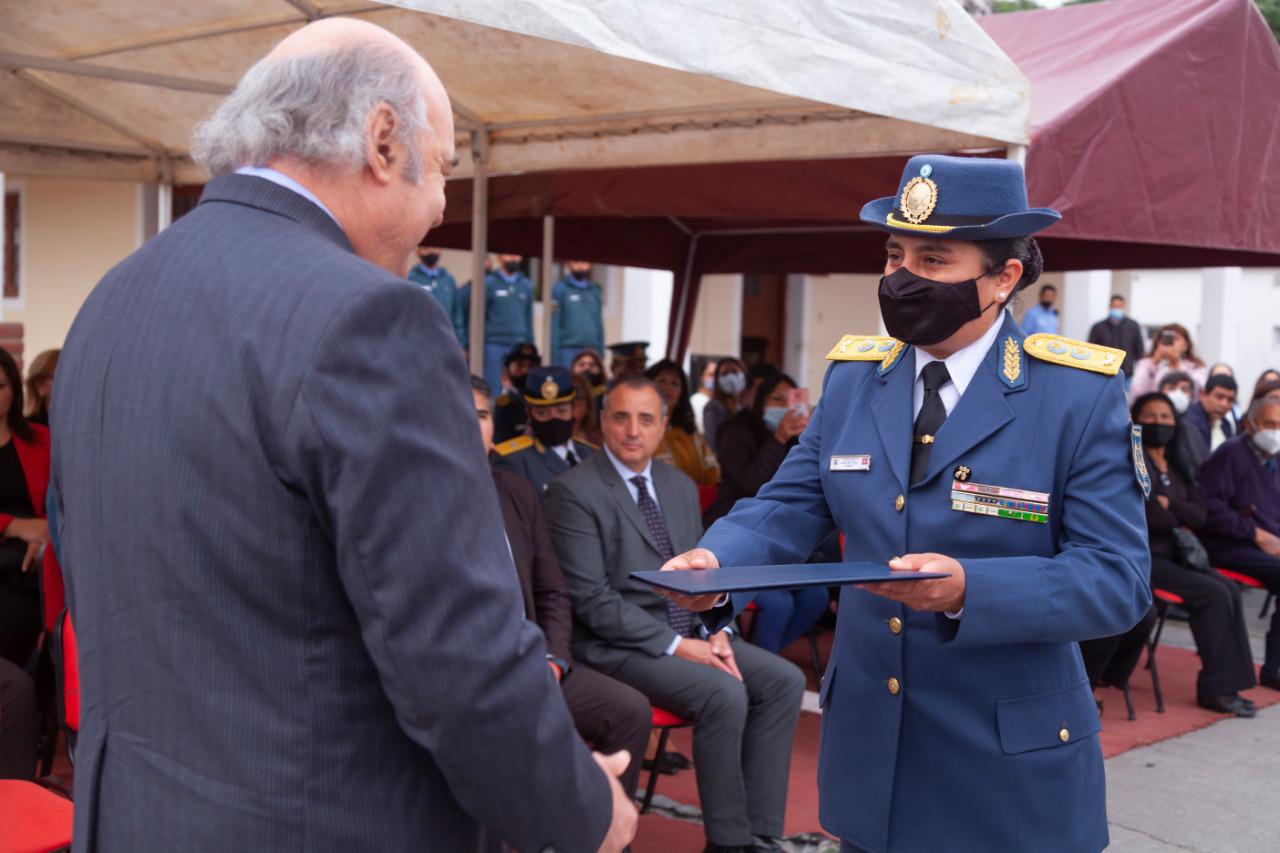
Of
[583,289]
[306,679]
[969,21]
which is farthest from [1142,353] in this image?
[306,679]

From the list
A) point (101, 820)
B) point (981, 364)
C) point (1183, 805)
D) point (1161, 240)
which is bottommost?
point (1183, 805)

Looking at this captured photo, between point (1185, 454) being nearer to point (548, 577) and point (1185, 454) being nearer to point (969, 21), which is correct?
point (969, 21)

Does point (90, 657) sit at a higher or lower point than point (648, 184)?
lower

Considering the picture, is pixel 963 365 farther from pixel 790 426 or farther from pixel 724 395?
pixel 724 395

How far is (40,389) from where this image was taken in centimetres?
570

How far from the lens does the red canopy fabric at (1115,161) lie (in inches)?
193

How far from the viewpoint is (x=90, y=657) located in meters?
1.41

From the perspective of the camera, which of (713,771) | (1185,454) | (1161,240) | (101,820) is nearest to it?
(101,820)

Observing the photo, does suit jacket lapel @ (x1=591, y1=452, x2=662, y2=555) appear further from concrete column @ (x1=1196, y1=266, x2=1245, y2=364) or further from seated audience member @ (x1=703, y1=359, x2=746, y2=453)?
concrete column @ (x1=1196, y1=266, x2=1245, y2=364)

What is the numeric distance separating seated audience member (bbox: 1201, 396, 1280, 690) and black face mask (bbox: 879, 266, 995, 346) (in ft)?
18.9

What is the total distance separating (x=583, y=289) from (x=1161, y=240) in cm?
833

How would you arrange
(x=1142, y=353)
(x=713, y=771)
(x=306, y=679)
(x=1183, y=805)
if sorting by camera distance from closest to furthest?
(x=306, y=679) → (x=713, y=771) → (x=1183, y=805) → (x=1142, y=353)

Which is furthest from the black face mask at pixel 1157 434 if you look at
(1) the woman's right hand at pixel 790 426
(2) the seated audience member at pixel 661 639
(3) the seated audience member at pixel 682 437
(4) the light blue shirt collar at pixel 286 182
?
(4) the light blue shirt collar at pixel 286 182

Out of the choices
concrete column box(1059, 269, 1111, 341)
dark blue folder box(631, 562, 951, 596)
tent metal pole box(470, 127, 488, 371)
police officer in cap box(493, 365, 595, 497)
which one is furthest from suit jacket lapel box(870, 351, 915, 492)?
concrete column box(1059, 269, 1111, 341)
